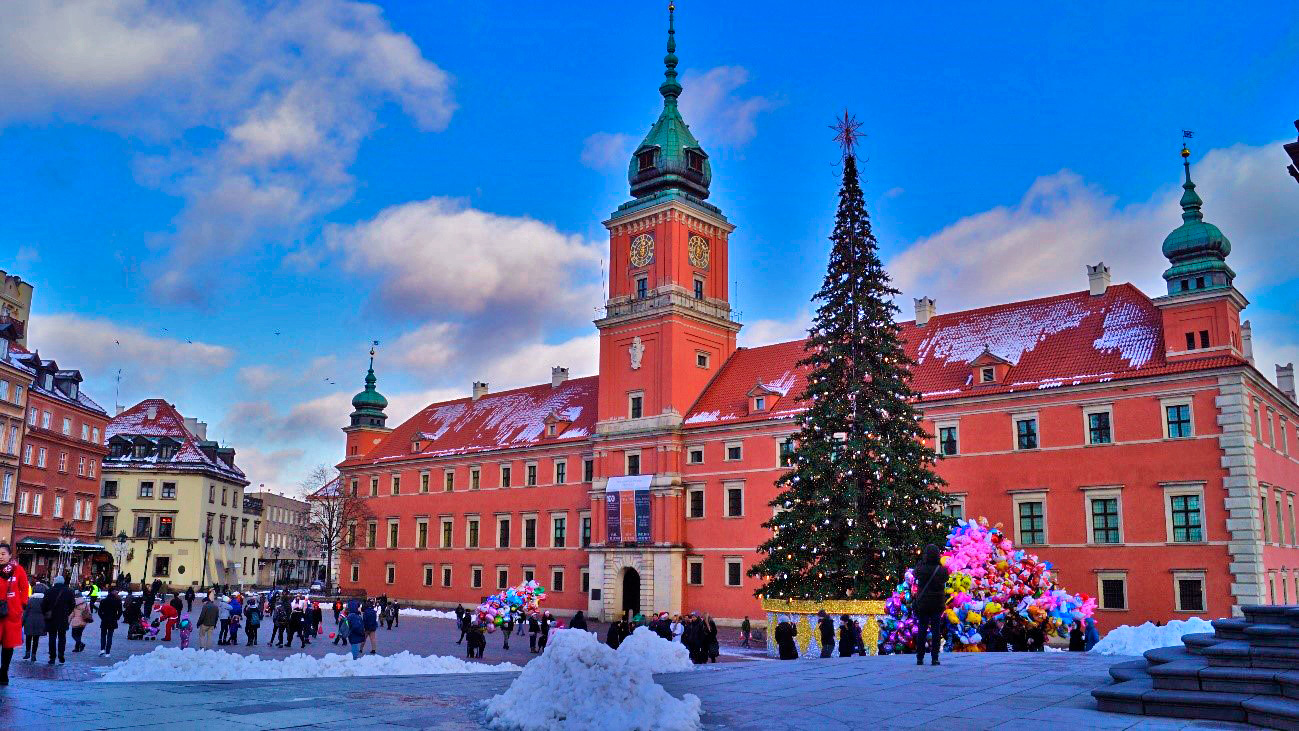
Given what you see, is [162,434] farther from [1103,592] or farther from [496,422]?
[1103,592]

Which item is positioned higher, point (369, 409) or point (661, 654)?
point (369, 409)

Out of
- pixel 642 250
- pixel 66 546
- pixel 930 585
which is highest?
pixel 642 250

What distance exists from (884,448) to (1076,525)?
43.9ft

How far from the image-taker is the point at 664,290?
2169 inches

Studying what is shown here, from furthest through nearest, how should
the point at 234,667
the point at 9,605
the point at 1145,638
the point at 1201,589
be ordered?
the point at 1201,589
the point at 1145,638
the point at 234,667
the point at 9,605

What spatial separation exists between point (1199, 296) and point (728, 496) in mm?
23010

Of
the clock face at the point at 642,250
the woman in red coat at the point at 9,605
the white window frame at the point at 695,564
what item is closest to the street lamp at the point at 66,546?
the white window frame at the point at 695,564

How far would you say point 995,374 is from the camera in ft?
138

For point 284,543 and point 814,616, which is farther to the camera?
point 284,543

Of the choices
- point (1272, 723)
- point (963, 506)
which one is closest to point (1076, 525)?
point (963, 506)

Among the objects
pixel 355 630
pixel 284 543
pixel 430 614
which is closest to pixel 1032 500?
pixel 355 630

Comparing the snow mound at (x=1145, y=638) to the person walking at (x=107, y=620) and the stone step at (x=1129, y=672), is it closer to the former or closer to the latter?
the stone step at (x=1129, y=672)

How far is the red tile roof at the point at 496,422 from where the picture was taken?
6288cm

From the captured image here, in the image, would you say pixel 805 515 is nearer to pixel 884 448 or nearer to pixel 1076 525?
pixel 884 448
